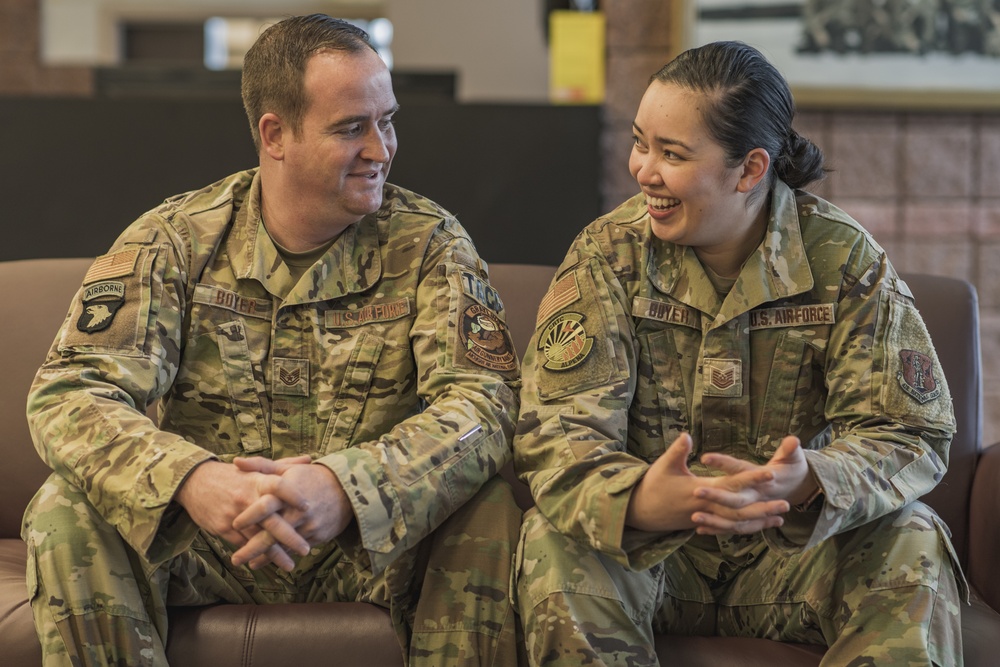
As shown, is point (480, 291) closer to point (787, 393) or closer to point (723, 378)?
point (723, 378)

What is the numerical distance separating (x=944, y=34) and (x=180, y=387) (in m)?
2.27

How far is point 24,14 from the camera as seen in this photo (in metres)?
5.33

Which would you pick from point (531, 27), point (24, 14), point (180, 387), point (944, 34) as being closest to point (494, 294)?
point (180, 387)

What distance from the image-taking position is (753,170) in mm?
1684

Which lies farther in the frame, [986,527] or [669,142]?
[986,527]

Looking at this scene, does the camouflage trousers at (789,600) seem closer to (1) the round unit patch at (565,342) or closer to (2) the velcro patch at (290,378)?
(1) the round unit patch at (565,342)

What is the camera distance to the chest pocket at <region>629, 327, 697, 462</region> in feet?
5.66

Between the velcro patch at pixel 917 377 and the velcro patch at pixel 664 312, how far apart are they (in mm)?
314

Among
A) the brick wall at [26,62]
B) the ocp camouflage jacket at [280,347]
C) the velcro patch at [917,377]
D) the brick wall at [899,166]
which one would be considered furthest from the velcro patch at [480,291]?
the brick wall at [26,62]

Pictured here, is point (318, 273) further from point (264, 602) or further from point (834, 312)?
point (834, 312)

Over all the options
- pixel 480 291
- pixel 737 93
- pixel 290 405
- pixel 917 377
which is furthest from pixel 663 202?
pixel 290 405

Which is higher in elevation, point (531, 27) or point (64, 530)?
point (531, 27)

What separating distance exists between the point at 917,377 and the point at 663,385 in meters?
0.38

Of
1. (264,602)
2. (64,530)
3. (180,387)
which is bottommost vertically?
(264,602)
